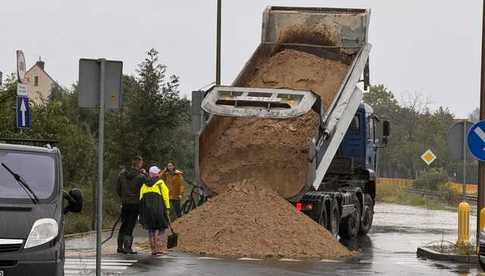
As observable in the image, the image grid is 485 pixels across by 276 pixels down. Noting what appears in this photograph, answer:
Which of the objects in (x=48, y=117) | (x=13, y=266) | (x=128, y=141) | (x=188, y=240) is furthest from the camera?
(x=128, y=141)

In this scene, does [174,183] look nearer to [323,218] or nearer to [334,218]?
[334,218]

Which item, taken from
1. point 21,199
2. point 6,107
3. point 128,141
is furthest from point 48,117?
point 21,199

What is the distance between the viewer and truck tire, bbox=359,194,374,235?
1037 inches

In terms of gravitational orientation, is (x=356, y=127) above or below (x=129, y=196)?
above

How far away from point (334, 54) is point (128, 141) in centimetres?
901

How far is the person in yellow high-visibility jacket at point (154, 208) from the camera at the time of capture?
57.6ft

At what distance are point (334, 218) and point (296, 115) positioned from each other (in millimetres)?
3667

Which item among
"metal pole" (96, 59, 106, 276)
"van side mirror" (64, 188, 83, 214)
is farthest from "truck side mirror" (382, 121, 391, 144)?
"van side mirror" (64, 188, 83, 214)

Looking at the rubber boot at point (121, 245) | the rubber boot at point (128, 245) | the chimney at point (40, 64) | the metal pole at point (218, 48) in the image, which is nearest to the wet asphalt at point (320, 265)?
the rubber boot at point (128, 245)

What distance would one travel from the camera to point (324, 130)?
19.5m

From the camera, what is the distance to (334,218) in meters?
21.5

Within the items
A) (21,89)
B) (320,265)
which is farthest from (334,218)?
(21,89)

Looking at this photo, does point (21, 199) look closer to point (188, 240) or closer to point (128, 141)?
point (188, 240)

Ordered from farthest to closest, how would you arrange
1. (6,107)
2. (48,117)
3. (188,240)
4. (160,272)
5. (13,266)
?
1. (48,117)
2. (6,107)
3. (188,240)
4. (160,272)
5. (13,266)
